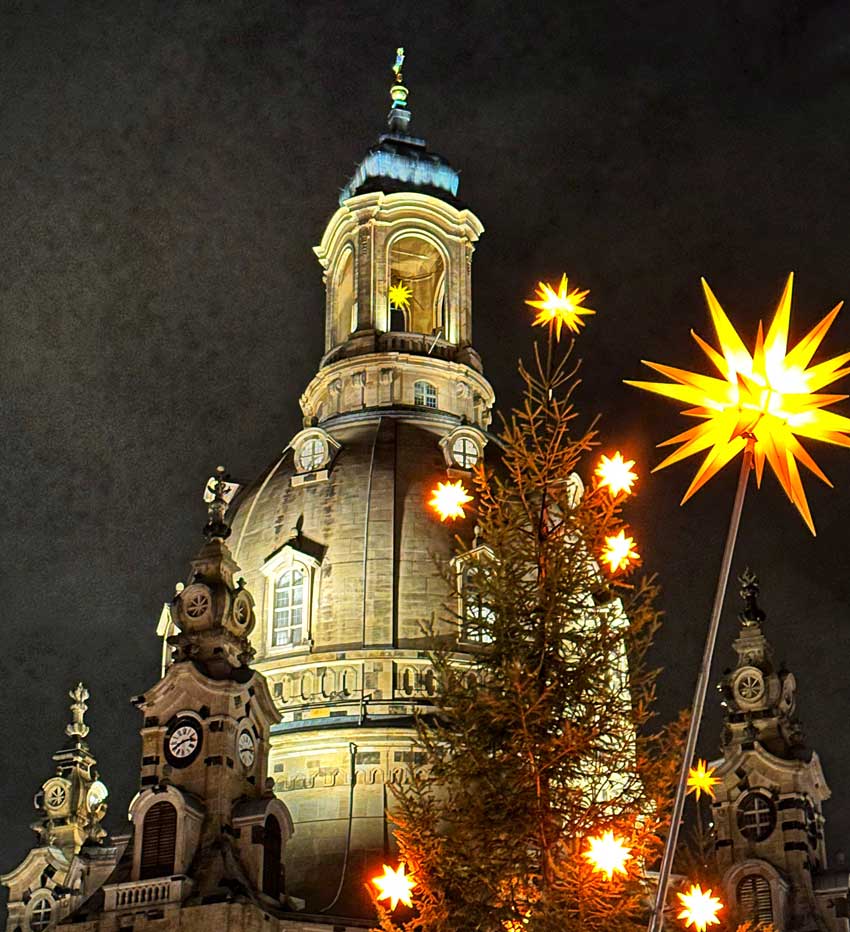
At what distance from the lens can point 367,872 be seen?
188ft

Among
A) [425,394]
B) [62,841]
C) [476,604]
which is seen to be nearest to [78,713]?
[62,841]

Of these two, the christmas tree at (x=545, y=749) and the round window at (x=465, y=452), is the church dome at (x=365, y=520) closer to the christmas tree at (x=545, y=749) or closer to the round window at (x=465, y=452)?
the round window at (x=465, y=452)

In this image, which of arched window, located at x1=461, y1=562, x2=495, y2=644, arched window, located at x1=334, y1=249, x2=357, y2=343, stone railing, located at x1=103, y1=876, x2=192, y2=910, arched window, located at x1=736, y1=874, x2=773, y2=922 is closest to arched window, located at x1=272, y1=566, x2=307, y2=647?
stone railing, located at x1=103, y1=876, x2=192, y2=910

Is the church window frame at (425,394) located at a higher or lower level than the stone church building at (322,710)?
higher

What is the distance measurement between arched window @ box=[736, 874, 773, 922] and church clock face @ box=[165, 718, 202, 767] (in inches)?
743

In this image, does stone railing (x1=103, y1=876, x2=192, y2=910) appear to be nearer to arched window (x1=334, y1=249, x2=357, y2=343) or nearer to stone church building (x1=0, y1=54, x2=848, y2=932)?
stone church building (x1=0, y1=54, x2=848, y2=932)

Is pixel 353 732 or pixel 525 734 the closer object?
pixel 525 734

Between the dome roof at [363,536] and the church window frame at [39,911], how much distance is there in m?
12.5

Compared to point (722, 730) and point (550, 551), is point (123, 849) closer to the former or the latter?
point (722, 730)

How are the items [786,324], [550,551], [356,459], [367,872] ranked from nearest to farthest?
[786,324] < [550,551] < [367,872] < [356,459]

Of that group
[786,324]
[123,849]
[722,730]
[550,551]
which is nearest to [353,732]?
[123,849]

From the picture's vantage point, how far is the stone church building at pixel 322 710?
5488 centimetres

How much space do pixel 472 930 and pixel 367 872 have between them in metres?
30.6

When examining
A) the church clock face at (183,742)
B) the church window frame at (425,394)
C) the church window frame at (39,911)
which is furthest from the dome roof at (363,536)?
the church window frame at (39,911)
